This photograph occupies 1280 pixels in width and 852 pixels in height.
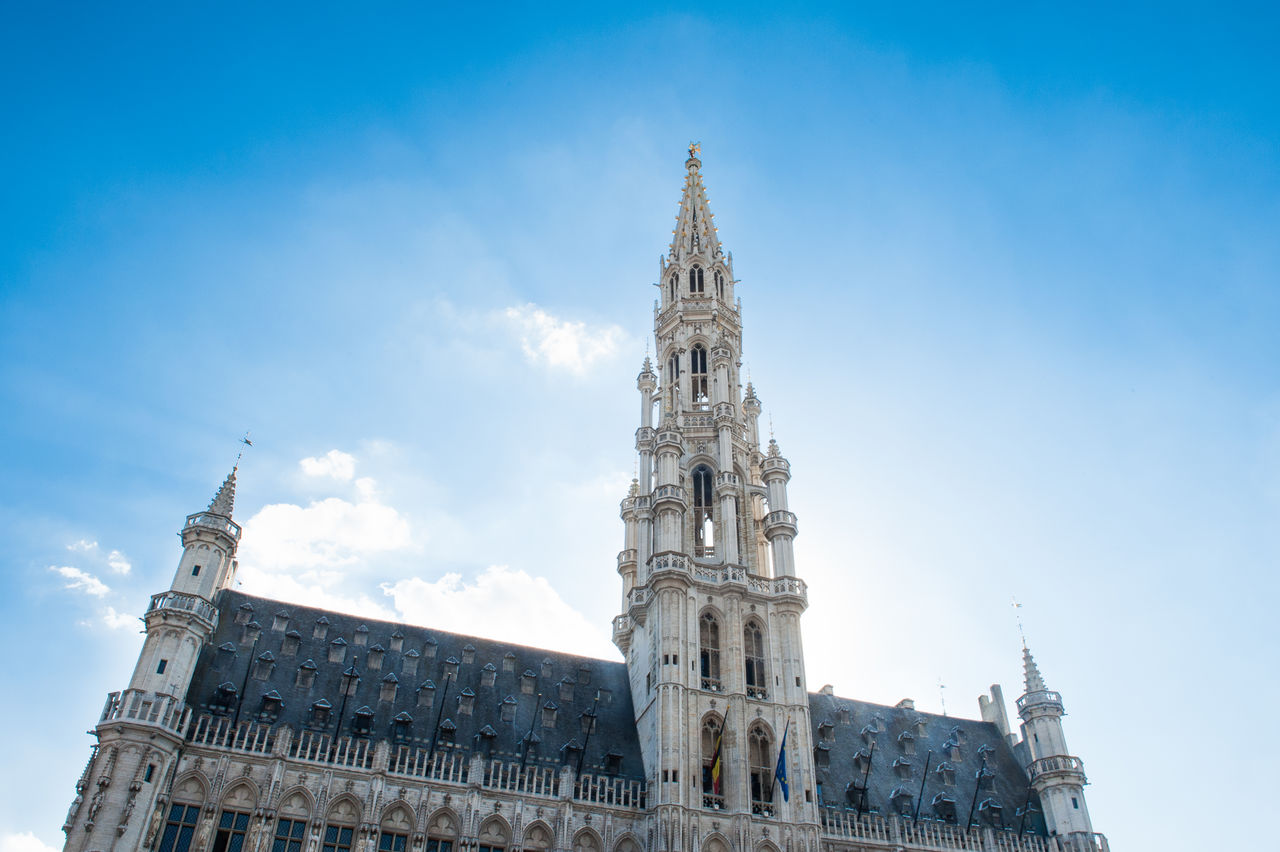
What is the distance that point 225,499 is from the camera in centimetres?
5178

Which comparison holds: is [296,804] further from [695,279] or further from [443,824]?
[695,279]

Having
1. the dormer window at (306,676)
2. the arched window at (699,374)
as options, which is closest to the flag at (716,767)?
the dormer window at (306,676)

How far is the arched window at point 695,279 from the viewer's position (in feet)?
255

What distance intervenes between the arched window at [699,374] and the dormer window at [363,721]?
107 feet

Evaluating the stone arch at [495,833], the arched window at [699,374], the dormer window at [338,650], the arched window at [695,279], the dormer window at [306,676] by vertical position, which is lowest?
the stone arch at [495,833]

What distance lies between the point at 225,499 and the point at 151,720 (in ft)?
43.5

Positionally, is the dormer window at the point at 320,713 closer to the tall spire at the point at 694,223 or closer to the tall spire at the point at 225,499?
the tall spire at the point at 225,499

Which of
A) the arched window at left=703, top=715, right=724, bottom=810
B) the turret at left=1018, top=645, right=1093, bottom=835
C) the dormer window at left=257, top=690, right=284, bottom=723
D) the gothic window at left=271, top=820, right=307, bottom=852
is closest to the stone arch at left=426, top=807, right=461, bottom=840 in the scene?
→ the gothic window at left=271, top=820, right=307, bottom=852

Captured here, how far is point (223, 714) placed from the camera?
152 ft

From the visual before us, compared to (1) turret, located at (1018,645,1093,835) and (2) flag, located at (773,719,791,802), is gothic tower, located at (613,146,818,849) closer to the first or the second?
(2) flag, located at (773,719,791,802)

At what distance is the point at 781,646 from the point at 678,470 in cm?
1367

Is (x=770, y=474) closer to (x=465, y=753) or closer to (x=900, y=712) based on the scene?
(x=900, y=712)

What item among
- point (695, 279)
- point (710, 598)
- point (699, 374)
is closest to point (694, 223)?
point (695, 279)

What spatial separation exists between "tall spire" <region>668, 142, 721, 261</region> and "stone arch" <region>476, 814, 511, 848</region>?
48.6 meters
